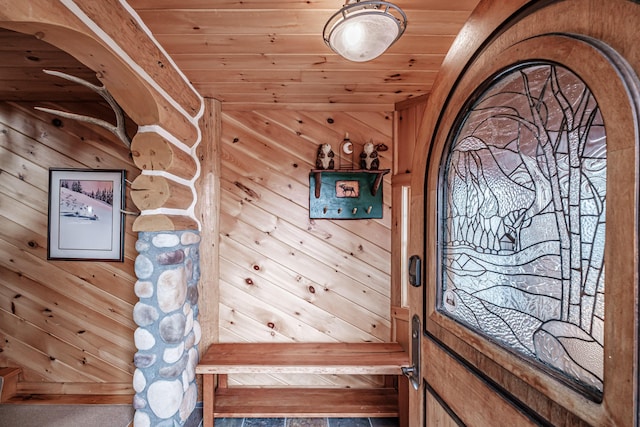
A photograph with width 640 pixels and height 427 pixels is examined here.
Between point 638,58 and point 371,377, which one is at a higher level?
point 638,58

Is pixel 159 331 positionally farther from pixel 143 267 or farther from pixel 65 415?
pixel 65 415

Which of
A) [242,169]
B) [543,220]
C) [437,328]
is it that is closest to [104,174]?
[242,169]

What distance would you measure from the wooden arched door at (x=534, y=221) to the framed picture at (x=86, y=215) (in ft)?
7.48

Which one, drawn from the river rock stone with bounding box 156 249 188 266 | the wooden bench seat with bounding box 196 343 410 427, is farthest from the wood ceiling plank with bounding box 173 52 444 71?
the wooden bench seat with bounding box 196 343 410 427

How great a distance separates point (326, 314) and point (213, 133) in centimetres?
167

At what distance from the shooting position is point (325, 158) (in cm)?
222

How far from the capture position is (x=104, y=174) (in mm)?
2221

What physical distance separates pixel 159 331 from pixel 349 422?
145 centimetres

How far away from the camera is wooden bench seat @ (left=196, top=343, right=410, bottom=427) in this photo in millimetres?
1917

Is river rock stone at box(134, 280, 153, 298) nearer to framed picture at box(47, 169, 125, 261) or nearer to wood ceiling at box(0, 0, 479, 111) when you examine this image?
framed picture at box(47, 169, 125, 261)

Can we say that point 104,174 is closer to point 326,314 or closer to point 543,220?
point 326,314

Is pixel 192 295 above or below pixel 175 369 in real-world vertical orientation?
above

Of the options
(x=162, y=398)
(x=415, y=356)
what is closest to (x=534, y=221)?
(x=415, y=356)

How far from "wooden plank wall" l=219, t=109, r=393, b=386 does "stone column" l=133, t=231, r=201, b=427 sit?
0.60 meters
